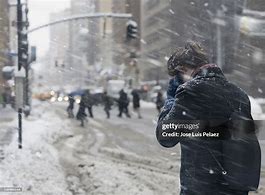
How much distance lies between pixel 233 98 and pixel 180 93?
255 millimetres

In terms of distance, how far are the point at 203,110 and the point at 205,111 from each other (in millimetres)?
11

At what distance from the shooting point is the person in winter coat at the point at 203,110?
232 centimetres

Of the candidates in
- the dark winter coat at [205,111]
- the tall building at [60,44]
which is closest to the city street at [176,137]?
the dark winter coat at [205,111]

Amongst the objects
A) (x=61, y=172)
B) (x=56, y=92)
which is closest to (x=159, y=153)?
(x=61, y=172)

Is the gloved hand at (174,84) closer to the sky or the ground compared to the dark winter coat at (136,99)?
closer to the sky

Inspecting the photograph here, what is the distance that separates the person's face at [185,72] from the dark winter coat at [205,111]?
0.17ft

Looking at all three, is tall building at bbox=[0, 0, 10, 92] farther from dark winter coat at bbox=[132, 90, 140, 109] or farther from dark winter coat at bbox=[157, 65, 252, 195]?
dark winter coat at bbox=[157, 65, 252, 195]

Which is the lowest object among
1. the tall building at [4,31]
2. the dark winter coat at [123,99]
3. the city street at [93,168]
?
the dark winter coat at [123,99]

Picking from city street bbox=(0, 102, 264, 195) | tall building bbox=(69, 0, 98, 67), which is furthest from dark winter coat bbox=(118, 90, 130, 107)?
city street bbox=(0, 102, 264, 195)

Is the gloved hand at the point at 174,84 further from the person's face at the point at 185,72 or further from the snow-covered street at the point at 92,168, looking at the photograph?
the snow-covered street at the point at 92,168

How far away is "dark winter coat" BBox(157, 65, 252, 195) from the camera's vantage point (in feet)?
7.60

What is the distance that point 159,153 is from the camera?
11.6m

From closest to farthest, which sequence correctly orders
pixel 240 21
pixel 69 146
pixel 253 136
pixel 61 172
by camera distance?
pixel 253 136, pixel 61 172, pixel 69 146, pixel 240 21

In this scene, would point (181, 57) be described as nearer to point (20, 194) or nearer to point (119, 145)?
point (20, 194)
